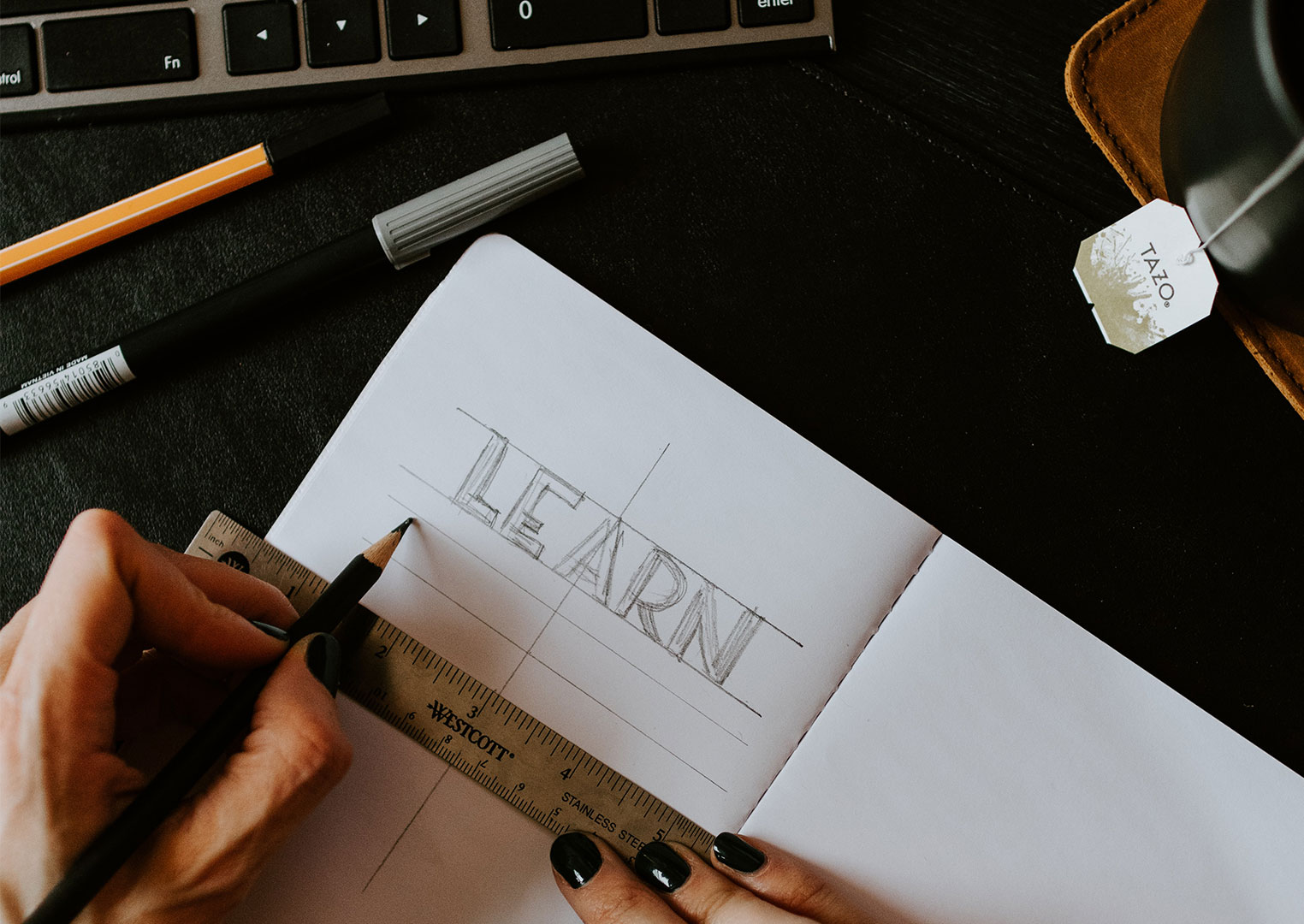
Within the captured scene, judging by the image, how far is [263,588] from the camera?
1.64ft

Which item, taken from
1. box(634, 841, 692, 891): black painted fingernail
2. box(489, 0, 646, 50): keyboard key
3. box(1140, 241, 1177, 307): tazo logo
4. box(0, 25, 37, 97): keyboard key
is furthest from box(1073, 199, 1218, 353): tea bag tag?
box(0, 25, 37, 97): keyboard key

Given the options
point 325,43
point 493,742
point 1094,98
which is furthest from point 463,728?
point 1094,98

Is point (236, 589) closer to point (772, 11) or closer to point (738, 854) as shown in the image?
point (738, 854)

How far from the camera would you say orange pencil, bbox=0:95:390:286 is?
0.54 m

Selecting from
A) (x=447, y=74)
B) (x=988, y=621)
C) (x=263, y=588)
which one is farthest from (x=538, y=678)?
(x=447, y=74)

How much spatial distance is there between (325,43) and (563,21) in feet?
0.50

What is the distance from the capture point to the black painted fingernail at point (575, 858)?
51 cm

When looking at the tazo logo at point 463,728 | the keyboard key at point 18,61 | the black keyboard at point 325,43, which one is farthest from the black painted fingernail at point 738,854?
the keyboard key at point 18,61

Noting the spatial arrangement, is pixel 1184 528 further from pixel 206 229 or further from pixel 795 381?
pixel 206 229

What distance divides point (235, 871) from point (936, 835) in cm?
41

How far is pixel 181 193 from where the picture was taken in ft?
1.81

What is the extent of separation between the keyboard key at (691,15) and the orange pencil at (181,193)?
0.19 meters

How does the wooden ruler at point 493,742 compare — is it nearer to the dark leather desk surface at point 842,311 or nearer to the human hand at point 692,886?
the human hand at point 692,886

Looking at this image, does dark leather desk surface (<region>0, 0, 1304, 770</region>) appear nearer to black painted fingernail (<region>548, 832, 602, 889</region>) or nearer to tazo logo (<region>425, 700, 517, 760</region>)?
tazo logo (<region>425, 700, 517, 760</region>)
